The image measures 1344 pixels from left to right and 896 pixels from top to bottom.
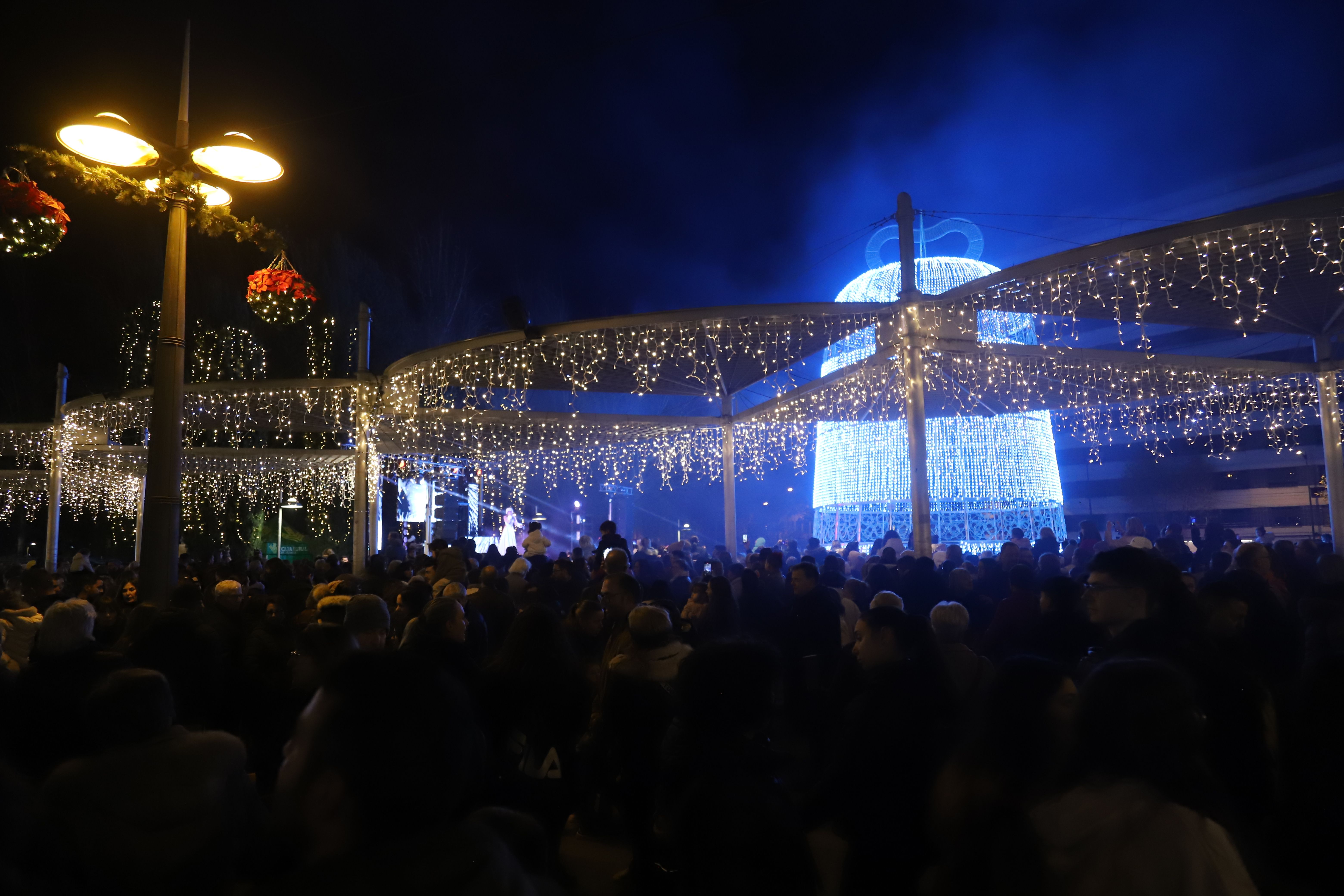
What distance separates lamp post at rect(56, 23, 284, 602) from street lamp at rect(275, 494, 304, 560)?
22.0 m

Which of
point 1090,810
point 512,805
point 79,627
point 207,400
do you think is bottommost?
point 512,805

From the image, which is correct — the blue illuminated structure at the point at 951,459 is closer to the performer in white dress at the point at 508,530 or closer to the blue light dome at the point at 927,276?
the blue light dome at the point at 927,276

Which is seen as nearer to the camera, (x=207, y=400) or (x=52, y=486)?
(x=207, y=400)

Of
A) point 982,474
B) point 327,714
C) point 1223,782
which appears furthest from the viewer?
point 982,474

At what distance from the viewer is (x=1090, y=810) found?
1.97 meters

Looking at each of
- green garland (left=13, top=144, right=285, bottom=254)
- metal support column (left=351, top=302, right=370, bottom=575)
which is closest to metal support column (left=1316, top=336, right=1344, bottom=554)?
green garland (left=13, top=144, right=285, bottom=254)

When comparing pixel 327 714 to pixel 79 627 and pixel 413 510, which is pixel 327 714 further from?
pixel 413 510

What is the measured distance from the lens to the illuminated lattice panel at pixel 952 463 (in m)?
17.8

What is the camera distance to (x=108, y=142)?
602 cm

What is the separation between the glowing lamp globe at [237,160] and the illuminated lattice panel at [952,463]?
484 inches

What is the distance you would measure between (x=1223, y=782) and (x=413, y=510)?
2704cm

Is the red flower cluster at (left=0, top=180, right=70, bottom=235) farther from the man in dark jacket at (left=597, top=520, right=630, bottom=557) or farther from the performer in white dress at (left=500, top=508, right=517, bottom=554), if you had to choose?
the performer in white dress at (left=500, top=508, right=517, bottom=554)

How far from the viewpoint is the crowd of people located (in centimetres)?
150

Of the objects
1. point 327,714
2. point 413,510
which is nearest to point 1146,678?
point 327,714
